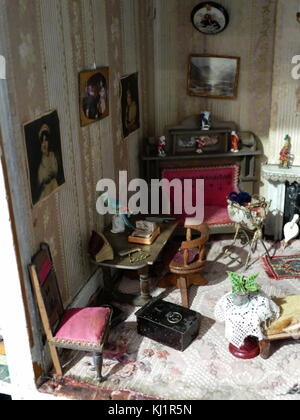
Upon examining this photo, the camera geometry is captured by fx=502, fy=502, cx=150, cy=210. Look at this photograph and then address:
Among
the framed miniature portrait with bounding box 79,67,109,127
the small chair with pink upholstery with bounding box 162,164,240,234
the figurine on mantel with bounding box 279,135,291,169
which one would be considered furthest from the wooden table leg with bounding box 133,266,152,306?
the figurine on mantel with bounding box 279,135,291,169

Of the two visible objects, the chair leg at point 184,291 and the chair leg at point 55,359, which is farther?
the chair leg at point 184,291

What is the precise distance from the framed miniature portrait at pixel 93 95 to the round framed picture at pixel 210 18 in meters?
2.00

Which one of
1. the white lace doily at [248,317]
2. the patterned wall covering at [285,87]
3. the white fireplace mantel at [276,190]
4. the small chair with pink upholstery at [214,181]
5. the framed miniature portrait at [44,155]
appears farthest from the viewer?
the small chair with pink upholstery at [214,181]

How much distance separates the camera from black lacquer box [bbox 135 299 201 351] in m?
5.03

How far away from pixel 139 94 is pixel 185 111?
2.73 feet

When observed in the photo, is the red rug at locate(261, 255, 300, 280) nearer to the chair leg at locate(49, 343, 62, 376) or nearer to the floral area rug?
the floral area rug

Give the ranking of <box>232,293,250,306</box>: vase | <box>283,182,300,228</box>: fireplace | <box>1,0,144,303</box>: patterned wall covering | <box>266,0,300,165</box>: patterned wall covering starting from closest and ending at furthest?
<box>1,0,144,303</box>: patterned wall covering
<box>232,293,250,306</box>: vase
<box>266,0,300,165</box>: patterned wall covering
<box>283,182,300,228</box>: fireplace

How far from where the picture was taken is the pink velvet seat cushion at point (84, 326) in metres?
4.48

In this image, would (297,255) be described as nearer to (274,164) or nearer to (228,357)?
(274,164)

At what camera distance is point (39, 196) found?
4422 mm

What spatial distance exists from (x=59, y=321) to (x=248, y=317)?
1774 millimetres

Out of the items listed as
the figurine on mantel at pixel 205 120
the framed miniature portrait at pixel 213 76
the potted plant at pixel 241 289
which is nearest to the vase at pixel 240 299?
the potted plant at pixel 241 289

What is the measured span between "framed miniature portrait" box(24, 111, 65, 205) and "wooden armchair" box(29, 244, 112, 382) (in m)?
0.54

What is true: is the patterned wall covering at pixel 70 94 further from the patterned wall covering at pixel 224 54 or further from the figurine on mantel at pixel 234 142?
the figurine on mantel at pixel 234 142
